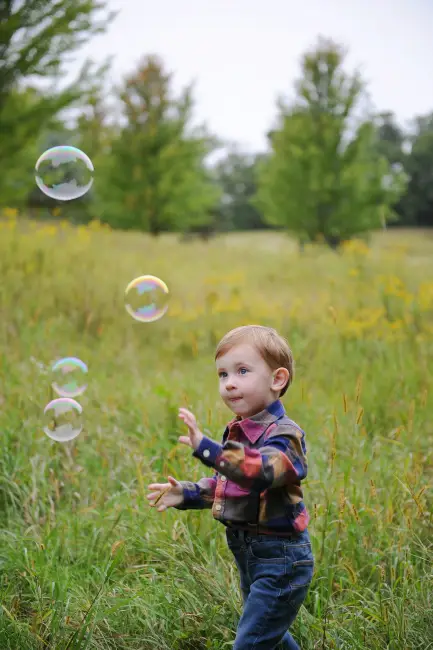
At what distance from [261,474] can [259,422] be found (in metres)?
0.28

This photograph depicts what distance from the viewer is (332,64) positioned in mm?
18344

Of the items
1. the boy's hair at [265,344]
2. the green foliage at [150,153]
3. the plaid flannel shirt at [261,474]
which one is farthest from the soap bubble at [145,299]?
the green foliage at [150,153]

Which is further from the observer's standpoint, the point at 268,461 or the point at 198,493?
the point at 198,493

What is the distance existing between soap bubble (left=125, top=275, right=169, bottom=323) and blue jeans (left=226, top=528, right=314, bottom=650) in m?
2.09

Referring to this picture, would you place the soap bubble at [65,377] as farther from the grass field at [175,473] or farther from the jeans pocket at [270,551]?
the jeans pocket at [270,551]

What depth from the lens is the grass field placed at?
2518 millimetres

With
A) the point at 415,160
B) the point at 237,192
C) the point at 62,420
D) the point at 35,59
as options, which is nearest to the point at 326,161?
the point at 35,59

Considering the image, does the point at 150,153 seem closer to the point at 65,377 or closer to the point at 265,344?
the point at 65,377

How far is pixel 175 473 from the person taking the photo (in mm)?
3281

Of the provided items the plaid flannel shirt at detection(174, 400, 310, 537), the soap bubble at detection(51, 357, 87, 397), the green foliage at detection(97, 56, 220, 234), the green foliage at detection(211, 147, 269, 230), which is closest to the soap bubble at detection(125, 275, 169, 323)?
the soap bubble at detection(51, 357, 87, 397)

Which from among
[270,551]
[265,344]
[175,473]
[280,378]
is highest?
[265,344]

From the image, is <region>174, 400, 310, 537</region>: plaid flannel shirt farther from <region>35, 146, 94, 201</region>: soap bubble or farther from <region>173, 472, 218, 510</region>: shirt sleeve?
<region>35, 146, 94, 201</region>: soap bubble

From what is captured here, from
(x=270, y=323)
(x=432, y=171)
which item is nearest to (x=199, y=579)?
(x=270, y=323)

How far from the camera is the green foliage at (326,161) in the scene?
60.5 ft
